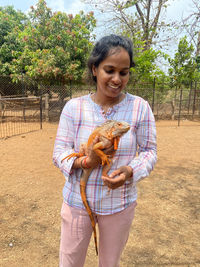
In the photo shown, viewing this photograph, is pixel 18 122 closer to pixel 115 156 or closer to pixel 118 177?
pixel 115 156

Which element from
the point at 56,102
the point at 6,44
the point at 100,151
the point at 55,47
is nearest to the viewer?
the point at 100,151

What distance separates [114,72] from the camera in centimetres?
146

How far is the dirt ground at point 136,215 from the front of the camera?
2.81 meters

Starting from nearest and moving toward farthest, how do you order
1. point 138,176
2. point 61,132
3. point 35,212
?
point 138,176
point 61,132
point 35,212

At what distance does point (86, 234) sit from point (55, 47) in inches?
464

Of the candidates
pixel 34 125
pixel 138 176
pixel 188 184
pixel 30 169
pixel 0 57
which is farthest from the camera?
pixel 0 57

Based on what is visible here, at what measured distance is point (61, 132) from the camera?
158 cm

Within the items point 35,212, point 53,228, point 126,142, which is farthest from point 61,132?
point 35,212

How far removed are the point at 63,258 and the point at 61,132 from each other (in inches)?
37.9

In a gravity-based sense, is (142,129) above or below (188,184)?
above

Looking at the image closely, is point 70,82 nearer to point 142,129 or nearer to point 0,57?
point 0,57

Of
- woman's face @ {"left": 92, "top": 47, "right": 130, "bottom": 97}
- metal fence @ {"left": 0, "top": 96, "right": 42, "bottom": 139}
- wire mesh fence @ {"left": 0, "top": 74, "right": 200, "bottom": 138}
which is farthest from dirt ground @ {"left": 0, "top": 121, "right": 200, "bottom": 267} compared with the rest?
wire mesh fence @ {"left": 0, "top": 74, "right": 200, "bottom": 138}

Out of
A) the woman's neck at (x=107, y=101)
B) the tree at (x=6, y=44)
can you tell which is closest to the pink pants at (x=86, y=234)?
the woman's neck at (x=107, y=101)

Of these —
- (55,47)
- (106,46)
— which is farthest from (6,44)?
(106,46)
